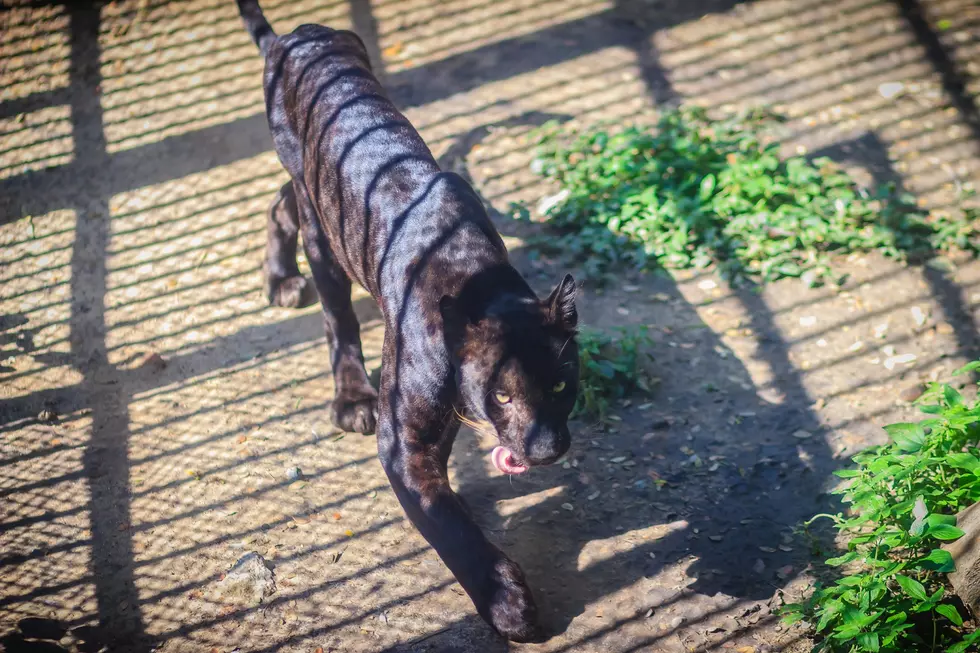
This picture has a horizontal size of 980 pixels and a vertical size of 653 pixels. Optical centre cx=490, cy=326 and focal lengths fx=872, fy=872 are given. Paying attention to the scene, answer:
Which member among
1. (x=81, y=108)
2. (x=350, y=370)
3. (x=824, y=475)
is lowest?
(x=824, y=475)

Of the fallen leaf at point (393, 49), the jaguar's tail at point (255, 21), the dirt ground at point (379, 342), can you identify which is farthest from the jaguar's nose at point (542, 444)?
the fallen leaf at point (393, 49)

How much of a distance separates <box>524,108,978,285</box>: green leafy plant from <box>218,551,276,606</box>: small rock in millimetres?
2512

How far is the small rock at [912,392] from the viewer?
4.19 m

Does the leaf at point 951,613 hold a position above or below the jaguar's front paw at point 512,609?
above

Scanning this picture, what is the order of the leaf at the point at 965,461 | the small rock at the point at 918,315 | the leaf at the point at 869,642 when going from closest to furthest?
1. the leaf at the point at 869,642
2. the leaf at the point at 965,461
3. the small rock at the point at 918,315

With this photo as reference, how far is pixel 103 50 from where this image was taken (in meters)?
7.24

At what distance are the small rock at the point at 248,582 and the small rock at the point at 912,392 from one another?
304 cm

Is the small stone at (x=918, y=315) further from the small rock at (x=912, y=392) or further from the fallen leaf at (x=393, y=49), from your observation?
the fallen leaf at (x=393, y=49)

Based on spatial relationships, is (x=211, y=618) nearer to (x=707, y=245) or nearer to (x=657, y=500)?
(x=657, y=500)

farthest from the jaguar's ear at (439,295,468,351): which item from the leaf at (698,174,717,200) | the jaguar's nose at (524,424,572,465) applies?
the leaf at (698,174,717,200)

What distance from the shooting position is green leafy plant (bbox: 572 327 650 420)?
13.8 ft

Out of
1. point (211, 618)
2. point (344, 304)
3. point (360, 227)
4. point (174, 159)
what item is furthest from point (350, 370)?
point (174, 159)

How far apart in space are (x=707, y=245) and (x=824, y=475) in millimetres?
1770

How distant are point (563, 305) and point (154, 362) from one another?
8.55 feet
